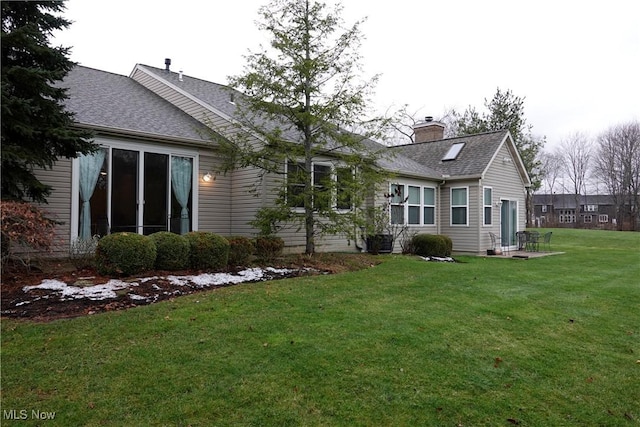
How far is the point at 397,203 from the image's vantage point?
1470 centimetres

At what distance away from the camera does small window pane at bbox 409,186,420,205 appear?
15250mm

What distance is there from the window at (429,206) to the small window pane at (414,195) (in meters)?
0.50

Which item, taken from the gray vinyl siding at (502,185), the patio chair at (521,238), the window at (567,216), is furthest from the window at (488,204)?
the window at (567,216)

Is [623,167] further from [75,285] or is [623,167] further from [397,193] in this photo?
[75,285]

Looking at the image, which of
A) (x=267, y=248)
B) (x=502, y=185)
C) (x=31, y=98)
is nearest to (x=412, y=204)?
(x=502, y=185)

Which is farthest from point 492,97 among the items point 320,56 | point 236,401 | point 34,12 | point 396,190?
point 236,401

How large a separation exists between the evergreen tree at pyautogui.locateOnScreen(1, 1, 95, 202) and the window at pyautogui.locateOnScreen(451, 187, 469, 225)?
13072 mm

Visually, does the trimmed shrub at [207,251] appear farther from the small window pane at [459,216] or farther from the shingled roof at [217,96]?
the small window pane at [459,216]

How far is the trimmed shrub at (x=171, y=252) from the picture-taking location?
7168 millimetres

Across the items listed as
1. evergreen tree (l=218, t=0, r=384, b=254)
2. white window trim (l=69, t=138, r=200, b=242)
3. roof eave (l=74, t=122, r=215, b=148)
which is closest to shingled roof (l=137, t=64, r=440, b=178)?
roof eave (l=74, t=122, r=215, b=148)

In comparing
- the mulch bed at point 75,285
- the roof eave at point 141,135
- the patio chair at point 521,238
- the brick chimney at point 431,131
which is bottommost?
the mulch bed at point 75,285

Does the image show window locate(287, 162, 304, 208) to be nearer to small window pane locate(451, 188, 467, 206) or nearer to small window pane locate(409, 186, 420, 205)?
small window pane locate(409, 186, 420, 205)

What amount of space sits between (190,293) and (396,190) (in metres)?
10.0

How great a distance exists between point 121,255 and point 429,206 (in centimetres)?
1222
